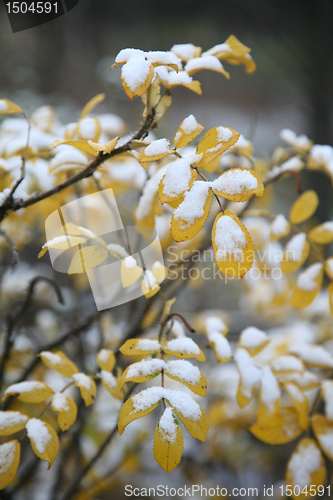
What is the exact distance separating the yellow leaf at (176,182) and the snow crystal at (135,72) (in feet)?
0.30

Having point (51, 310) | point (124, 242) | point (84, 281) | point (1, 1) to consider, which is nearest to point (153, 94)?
point (124, 242)

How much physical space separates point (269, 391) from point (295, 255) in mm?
209

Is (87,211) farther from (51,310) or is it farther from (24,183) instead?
(51,310)

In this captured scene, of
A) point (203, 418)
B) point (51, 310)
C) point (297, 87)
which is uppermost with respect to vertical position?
point (203, 418)

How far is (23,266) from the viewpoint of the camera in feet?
2.93

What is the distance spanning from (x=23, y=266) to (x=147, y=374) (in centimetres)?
66

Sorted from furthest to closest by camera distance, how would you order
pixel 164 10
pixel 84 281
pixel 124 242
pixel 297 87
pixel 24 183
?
pixel 164 10 → pixel 297 87 → pixel 84 281 → pixel 24 183 → pixel 124 242

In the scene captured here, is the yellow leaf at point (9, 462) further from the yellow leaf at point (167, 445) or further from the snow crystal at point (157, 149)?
the snow crystal at point (157, 149)

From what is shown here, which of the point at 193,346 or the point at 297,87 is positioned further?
the point at 297,87

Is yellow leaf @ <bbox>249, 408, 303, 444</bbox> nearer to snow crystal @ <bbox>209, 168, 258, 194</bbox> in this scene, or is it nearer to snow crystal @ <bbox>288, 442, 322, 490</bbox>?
snow crystal @ <bbox>288, 442, 322, 490</bbox>

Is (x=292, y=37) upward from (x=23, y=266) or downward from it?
upward

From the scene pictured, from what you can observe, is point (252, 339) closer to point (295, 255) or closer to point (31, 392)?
point (295, 255)

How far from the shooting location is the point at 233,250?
0.94 feet

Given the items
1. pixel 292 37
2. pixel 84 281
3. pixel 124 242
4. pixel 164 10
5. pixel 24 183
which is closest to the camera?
pixel 124 242
